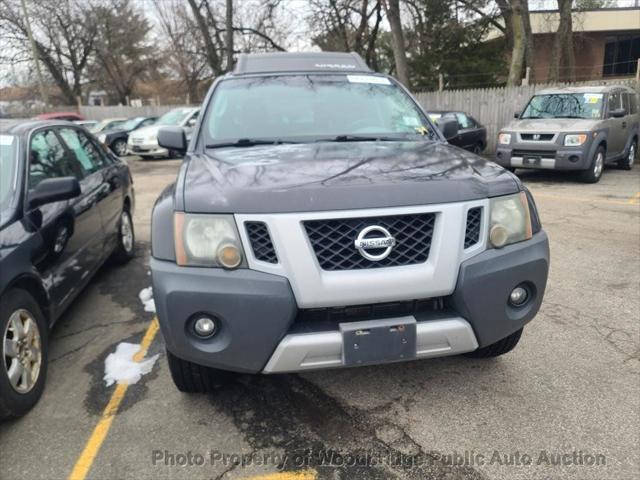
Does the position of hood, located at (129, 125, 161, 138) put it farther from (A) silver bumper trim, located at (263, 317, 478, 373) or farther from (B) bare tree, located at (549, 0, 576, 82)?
(A) silver bumper trim, located at (263, 317, 478, 373)

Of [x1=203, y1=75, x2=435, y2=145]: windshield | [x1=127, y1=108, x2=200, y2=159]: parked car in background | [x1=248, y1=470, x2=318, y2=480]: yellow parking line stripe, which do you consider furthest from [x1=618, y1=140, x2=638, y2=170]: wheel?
[x1=127, y1=108, x2=200, y2=159]: parked car in background

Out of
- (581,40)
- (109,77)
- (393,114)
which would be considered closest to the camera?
(393,114)

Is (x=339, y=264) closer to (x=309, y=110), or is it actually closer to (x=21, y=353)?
(x=309, y=110)

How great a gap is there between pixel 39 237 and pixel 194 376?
4.40 ft

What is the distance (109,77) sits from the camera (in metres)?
37.8

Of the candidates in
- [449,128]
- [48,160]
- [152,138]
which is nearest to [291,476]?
[449,128]

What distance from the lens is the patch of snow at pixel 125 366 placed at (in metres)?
3.08

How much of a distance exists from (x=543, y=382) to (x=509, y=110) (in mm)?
12758

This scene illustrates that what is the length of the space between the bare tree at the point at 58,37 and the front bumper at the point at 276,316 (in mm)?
33195

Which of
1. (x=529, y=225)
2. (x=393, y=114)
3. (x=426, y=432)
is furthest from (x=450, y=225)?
(x=393, y=114)

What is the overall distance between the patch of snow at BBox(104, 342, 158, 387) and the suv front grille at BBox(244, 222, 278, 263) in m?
1.45

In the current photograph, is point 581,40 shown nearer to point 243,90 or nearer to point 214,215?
point 243,90

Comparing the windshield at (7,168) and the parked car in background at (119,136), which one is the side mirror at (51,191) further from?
the parked car in background at (119,136)

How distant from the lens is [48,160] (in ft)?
12.3
